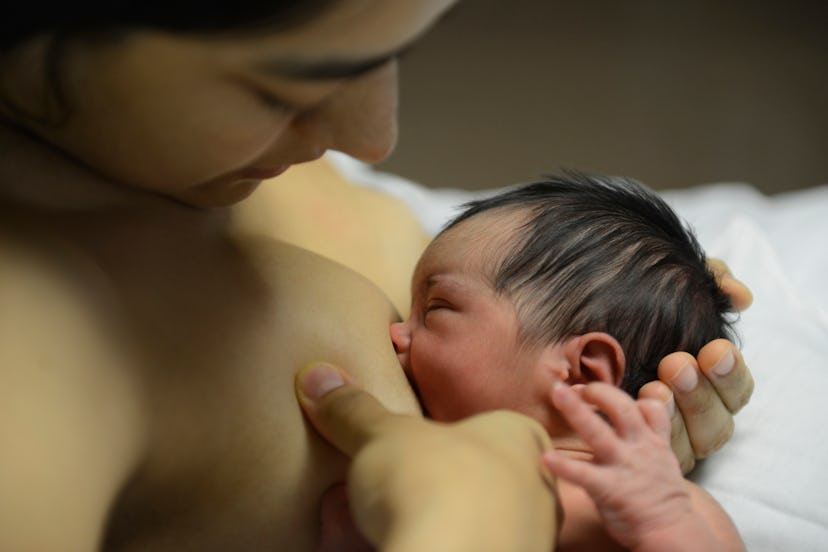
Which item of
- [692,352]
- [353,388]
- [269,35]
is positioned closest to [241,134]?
[269,35]

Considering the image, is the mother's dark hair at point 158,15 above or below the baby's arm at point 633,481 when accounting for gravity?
above

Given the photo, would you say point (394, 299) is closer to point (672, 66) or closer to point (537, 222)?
point (537, 222)

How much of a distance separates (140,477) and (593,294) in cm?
41

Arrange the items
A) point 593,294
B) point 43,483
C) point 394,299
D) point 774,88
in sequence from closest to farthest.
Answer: point 43,483 → point 593,294 → point 394,299 → point 774,88

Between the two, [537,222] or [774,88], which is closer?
[537,222]

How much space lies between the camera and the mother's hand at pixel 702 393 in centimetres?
84

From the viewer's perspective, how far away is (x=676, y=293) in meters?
0.88

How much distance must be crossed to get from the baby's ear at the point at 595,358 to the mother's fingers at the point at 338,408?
20 centimetres

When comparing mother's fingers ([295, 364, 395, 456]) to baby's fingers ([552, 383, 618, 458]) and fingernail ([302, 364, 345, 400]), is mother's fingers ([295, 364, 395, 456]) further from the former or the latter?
baby's fingers ([552, 383, 618, 458])

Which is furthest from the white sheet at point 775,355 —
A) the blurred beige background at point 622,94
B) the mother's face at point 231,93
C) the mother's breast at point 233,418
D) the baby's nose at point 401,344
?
the blurred beige background at point 622,94

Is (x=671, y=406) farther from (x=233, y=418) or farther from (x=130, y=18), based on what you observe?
(x=130, y=18)

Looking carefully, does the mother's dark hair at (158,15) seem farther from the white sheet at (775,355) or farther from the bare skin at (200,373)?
the white sheet at (775,355)

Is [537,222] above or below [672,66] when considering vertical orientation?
above

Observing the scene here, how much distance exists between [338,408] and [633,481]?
0.21 m
